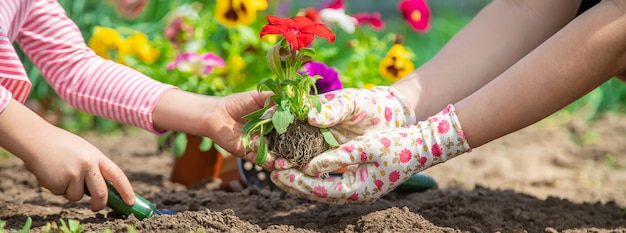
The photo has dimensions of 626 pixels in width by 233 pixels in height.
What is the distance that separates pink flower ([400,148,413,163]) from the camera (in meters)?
1.53

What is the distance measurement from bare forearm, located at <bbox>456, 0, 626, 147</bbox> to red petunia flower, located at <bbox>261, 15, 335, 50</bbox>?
1.19ft

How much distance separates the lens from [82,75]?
5.89 feet

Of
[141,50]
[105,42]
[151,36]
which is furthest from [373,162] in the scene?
[151,36]

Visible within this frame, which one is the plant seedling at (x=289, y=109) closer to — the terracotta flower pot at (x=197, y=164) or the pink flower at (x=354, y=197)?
the pink flower at (x=354, y=197)

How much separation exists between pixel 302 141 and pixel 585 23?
623mm

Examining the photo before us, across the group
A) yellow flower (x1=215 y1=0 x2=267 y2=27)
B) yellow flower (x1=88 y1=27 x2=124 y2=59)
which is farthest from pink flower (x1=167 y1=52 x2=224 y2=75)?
yellow flower (x1=88 y1=27 x2=124 y2=59)

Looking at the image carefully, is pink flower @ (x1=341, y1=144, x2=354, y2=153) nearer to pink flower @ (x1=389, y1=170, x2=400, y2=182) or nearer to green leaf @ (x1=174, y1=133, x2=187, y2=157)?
pink flower @ (x1=389, y1=170, x2=400, y2=182)

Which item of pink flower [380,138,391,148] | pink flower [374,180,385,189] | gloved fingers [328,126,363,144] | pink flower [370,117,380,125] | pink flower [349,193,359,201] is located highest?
pink flower [370,117,380,125]

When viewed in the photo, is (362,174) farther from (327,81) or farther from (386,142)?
(327,81)

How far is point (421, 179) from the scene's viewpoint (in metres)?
2.01

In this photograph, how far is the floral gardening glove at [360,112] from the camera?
4.91 ft

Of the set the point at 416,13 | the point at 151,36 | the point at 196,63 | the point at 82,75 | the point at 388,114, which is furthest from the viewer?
the point at 151,36

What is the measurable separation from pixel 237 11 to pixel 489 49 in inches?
33.5

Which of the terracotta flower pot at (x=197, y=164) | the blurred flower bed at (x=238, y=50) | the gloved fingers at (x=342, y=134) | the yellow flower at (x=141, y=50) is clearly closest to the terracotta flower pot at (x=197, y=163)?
the terracotta flower pot at (x=197, y=164)
